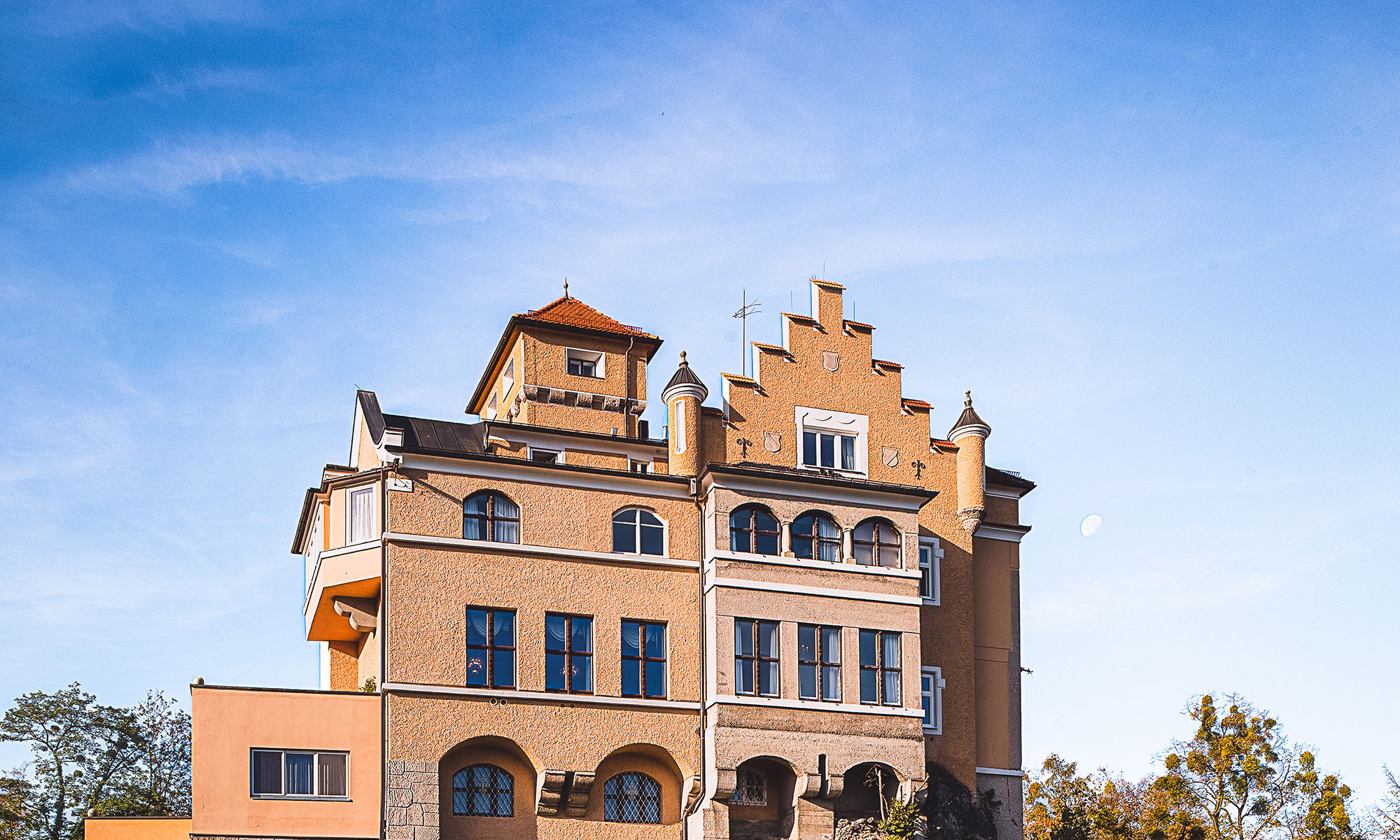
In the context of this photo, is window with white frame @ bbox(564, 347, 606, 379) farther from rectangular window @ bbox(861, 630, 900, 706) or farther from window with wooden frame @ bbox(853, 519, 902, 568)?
rectangular window @ bbox(861, 630, 900, 706)

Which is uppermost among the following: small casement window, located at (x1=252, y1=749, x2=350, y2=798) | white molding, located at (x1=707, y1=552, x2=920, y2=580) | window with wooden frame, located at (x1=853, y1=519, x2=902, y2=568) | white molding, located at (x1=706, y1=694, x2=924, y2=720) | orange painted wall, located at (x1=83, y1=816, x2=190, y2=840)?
window with wooden frame, located at (x1=853, y1=519, x2=902, y2=568)

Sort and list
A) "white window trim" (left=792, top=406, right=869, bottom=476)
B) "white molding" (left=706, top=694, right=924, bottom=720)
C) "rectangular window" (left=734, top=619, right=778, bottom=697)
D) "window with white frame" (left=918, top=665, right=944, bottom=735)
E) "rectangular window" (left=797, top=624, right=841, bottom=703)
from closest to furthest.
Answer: "white molding" (left=706, top=694, right=924, bottom=720) → "rectangular window" (left=734, top=619, right=778, bottom=697) → "rectangular window" (left=797, top=624, right=841, bottom=703) → "window with white frame" (left=918, top=665, right=944, bottom=735) → "white window trim" (left=792, top=406, right=869, bottom=476)

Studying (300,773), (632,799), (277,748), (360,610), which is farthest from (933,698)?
(277,748)

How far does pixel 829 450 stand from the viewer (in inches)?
1711

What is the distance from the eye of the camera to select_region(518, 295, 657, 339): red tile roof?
47438 millimetres

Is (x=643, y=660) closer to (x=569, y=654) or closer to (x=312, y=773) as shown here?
(x=569, y=654)

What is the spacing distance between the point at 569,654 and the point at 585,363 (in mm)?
12184

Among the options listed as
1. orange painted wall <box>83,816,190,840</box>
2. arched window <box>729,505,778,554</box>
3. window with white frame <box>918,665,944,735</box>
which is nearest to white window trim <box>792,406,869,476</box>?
arched window <box>729,505,778,554</box>

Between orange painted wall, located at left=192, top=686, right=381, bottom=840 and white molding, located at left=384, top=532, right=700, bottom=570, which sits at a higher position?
white molding, located at left=384, top=532, right=700, bottom=570

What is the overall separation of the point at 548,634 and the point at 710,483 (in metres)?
5.59

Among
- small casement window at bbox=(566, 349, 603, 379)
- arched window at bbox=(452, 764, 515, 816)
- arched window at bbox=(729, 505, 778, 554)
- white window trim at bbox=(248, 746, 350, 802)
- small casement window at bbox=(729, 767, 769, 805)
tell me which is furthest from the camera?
small casement window at bbox=(566, 349, 603, 379)

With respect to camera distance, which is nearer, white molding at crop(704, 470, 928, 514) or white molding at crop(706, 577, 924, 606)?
white molding at crop(706, 577, 924, 606)

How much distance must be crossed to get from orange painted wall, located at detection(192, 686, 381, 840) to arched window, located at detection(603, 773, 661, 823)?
5646 millimetres

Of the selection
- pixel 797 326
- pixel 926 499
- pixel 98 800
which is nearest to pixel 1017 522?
pixel 926 499
